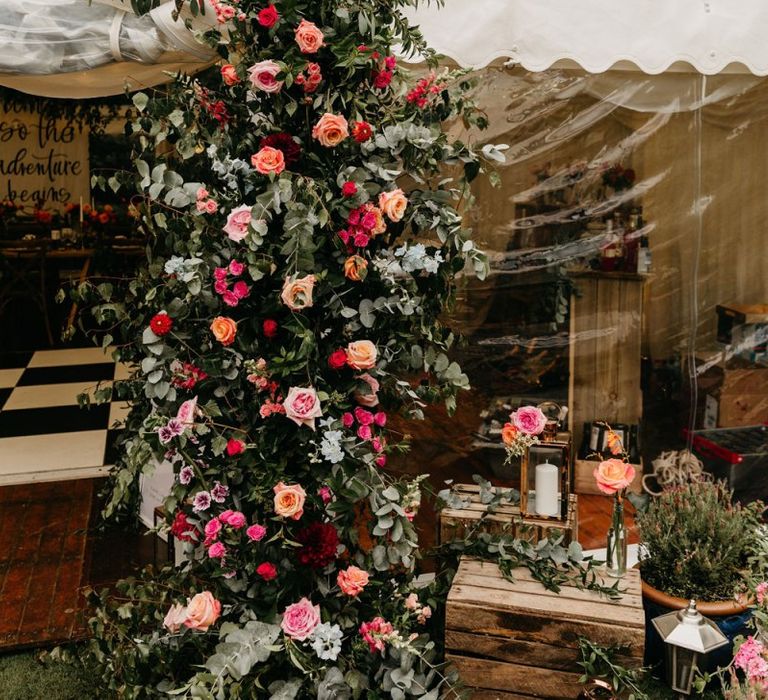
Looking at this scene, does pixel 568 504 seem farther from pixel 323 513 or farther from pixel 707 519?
pixel 323 513

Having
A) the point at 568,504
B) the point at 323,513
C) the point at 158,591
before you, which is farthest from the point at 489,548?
the point at 158,591

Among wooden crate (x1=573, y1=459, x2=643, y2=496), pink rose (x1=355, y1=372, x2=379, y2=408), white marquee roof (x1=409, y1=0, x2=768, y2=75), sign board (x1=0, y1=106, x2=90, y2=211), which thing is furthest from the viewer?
sign board (x1=0, y1=106, x2=90, y2=211)

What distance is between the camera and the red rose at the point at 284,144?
80.9 inches

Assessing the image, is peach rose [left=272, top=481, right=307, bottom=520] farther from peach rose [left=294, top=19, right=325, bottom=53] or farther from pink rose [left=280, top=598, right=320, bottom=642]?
peach rose [left=294, top=19, right=325, bottom=53]

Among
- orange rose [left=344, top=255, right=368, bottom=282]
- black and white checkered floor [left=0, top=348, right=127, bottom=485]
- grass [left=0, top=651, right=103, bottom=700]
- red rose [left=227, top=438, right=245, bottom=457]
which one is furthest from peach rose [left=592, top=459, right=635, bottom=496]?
black and white checkered floor [left=0, top=348, right=127, bottom=485]

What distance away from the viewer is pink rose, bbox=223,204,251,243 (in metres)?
1.96

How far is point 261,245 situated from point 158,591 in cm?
113

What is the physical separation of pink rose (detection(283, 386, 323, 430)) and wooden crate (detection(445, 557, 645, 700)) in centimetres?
74

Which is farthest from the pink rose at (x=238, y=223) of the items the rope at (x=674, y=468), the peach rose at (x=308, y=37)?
the rope at (x=674, y=468)

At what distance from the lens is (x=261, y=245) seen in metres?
1.97

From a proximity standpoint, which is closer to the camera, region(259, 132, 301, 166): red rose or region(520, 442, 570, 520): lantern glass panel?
region(259, 132, 301, 166): red rose

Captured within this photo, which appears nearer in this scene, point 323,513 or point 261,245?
point 261,245

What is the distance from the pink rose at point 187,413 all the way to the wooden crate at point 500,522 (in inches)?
39.8

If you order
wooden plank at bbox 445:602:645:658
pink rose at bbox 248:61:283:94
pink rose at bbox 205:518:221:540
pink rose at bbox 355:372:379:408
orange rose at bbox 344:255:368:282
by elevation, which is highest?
pink rose at bbox 248:61:283:94
